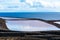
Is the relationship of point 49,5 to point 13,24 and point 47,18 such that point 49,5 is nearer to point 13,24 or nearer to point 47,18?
point 47,18

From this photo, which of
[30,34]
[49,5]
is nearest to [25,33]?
[30,34]

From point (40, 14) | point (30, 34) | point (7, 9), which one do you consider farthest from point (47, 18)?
point (7, 9)

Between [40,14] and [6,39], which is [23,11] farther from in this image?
[6,39]

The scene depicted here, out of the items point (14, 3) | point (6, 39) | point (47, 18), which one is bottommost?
point (6, 39)

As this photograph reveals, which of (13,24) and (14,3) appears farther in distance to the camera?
(13,24)

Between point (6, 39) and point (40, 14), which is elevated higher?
point (40, 14)

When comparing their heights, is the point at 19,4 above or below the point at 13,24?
above

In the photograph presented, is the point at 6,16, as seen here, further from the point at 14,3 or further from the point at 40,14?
the point at 40,14

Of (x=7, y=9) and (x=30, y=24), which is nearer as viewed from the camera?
(x=7, y=9)

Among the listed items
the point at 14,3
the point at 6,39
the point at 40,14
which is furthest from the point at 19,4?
the point at 6,39
